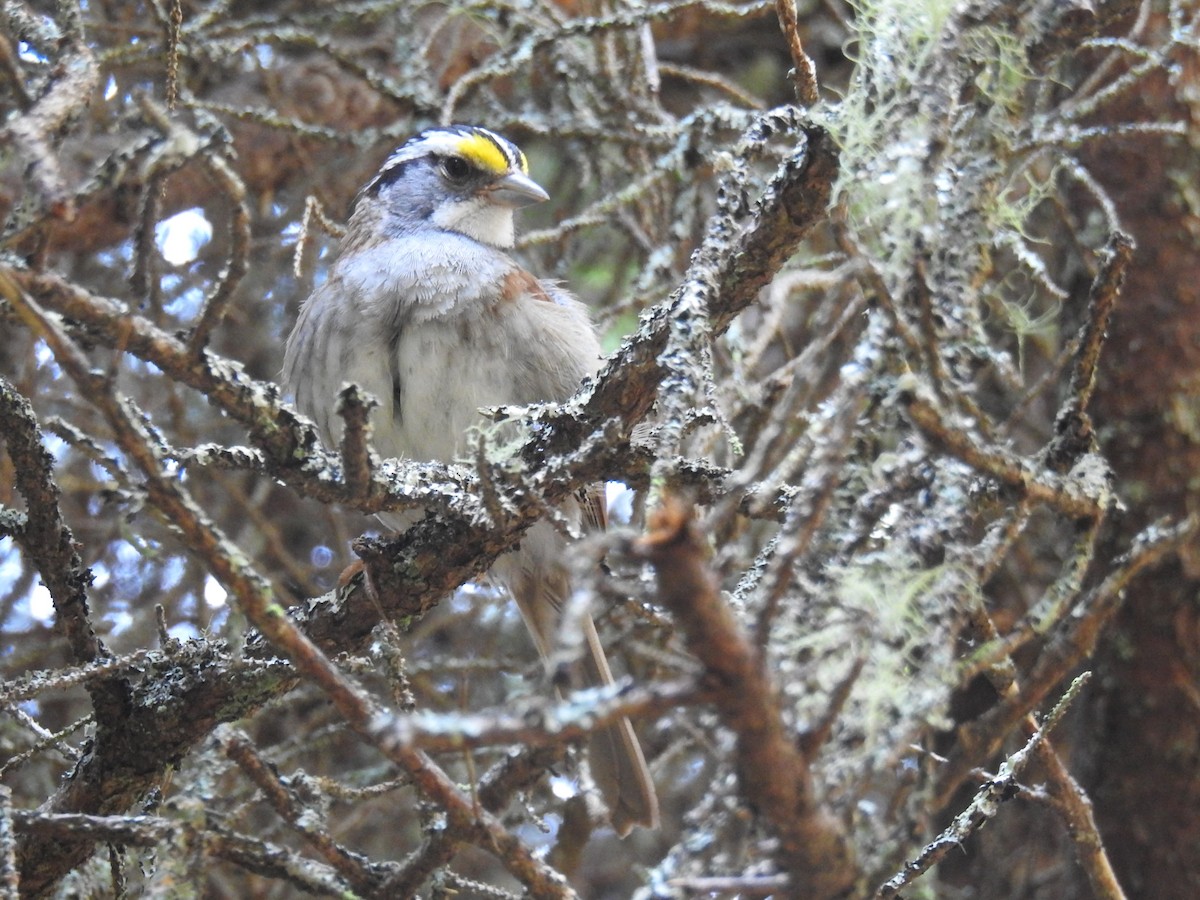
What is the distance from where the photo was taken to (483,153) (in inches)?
145

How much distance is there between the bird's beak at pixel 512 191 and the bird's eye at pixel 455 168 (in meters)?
0.09

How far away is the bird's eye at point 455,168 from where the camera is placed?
12.1ft

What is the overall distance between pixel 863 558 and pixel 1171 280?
3028mm

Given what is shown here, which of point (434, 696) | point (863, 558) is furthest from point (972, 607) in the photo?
point (434, 696)

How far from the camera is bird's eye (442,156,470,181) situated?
3.68 metres

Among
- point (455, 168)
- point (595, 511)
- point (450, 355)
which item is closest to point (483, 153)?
point (455, 168)

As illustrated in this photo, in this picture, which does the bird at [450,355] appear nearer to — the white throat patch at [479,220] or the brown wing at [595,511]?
the brown wing at [595,511]

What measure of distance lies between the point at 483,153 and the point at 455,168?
9 cm

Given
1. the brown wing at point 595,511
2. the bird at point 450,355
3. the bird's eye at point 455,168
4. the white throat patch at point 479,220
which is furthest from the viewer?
the bird's eye at point 455,168

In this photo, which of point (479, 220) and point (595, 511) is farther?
point (479, 220)

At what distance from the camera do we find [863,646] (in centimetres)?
115

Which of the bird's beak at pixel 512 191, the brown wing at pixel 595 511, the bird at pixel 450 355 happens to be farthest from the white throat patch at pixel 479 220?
the brown wing at pixel 595 511

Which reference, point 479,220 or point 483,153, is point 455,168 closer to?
point 483,153

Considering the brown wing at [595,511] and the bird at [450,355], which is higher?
the bird at [450,355]
